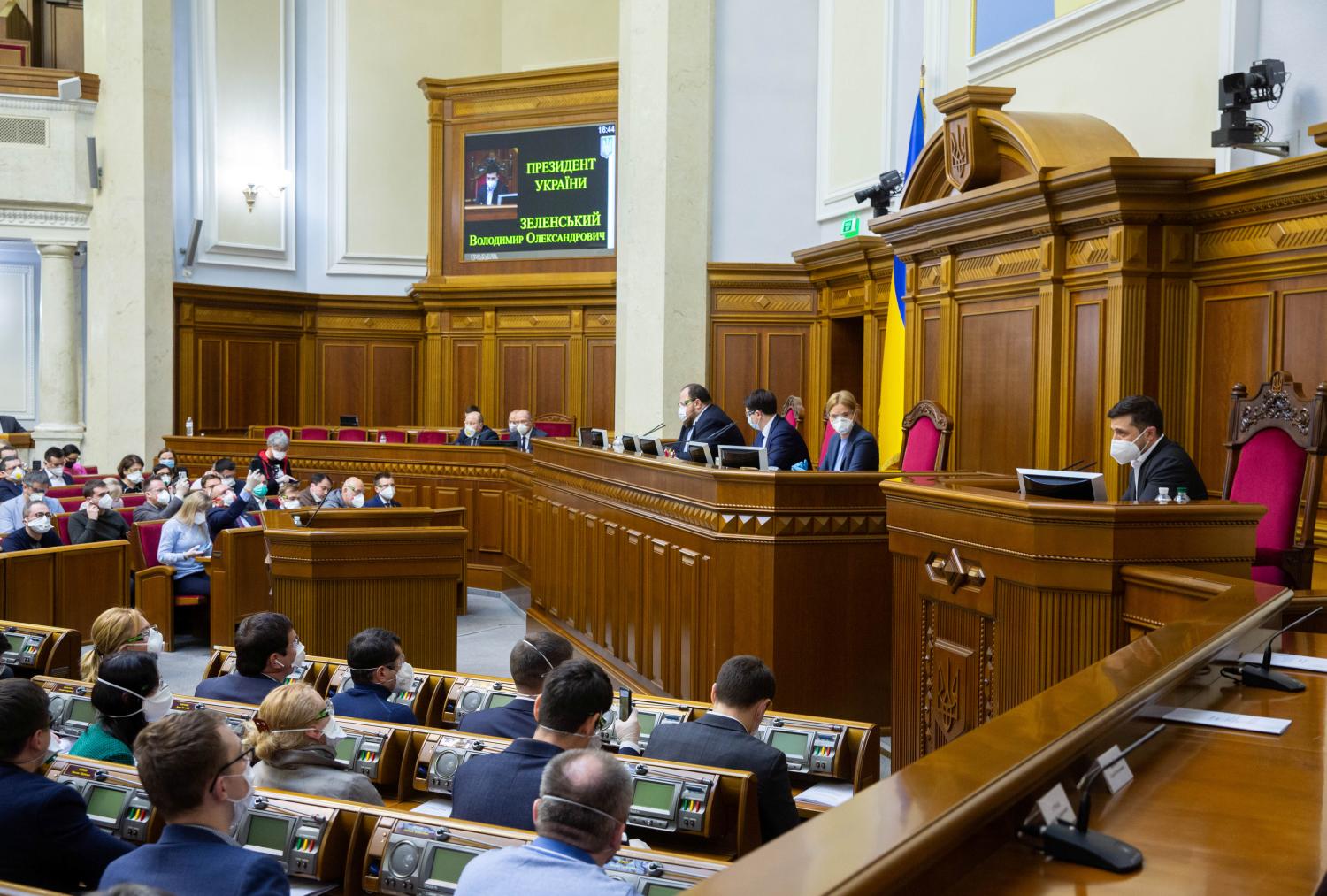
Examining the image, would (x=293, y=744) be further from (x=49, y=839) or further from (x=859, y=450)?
(x=859, y=450)

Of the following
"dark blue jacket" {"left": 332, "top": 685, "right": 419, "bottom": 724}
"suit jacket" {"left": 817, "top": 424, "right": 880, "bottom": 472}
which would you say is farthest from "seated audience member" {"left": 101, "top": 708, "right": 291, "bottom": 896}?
"suit jacket" {"left": 817, "top": 424, "right": 880, "bottom": 472}

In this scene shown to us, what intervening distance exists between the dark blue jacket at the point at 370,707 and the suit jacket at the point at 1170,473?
2.77m

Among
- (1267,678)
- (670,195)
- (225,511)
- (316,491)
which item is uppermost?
(670,195)

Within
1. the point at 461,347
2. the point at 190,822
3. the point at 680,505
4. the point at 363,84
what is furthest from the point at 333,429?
the point at 190,822

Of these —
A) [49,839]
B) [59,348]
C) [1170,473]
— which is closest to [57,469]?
[59,348]

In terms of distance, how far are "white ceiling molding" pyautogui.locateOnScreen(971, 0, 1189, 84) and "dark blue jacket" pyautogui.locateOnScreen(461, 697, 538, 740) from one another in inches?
222

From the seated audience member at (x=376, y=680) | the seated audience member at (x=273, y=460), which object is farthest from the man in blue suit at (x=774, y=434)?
the seated audience member at (x=273, y=460)

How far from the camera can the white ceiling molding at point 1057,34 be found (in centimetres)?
755

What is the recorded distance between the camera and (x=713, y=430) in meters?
8.08

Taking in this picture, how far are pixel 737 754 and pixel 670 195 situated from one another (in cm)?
982

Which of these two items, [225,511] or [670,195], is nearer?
[225,511]

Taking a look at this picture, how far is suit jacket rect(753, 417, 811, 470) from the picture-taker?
712 centimetres

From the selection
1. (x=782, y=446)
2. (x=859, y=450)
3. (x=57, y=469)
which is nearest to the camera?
(x=859, y=450)

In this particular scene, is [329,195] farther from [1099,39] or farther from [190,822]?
[190,822]
